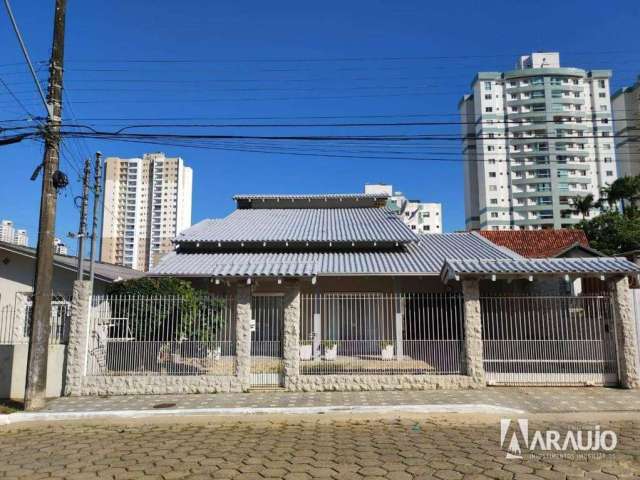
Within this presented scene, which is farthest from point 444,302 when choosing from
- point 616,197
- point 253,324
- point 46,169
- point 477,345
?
point 616,197

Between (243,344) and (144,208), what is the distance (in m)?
37.0

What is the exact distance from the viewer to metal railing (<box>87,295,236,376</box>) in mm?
9867

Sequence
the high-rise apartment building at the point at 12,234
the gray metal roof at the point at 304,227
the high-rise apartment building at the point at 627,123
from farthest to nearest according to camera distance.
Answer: the high-rise apartment building at the point at 627,123 → the high-rise apartment building at the point at 12,234 → the gray metal roof at the point at 304,227

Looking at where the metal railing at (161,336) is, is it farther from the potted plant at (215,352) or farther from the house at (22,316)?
the house at (22,316)

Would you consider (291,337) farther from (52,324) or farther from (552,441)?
(52,324)

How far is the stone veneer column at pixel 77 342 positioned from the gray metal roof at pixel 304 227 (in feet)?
22.3

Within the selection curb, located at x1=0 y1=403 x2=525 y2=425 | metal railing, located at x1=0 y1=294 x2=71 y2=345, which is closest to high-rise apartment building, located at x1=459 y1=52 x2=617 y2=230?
curb, located at x1=0 y1=403 x2=525 y2=425

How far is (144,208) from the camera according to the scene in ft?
141

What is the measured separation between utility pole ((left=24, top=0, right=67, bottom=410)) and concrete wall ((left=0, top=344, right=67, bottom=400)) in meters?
1.02

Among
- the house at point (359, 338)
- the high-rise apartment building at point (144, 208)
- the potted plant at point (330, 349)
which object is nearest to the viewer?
the house at point (359, 338)

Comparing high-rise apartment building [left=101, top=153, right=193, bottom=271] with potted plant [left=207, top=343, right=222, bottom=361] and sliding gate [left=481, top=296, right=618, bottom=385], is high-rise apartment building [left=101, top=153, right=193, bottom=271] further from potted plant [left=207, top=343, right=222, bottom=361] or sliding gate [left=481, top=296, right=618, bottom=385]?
sliding gate [left=481, top=296, right=618, bottom=385]

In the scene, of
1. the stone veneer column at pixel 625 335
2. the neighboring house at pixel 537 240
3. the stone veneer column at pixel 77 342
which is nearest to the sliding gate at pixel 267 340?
the stone veneer column at pixel 77 342

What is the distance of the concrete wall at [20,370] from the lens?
9.60 m

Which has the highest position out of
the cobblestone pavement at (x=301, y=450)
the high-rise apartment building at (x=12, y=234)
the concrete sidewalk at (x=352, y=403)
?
the high-rise apartment building at (x=12, y=234)
